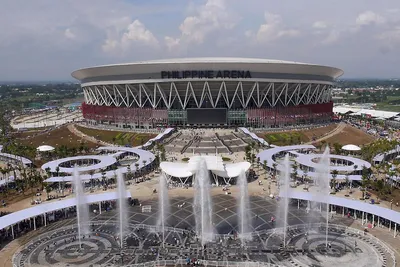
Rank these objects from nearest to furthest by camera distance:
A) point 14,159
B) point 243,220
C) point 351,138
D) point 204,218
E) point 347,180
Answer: point 243,220
point 204,218
point 347,180
point 14,159
point 351,138

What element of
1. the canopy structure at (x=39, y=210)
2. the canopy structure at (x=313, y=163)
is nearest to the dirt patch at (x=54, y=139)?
the canopy structure at (x=313, y=163)

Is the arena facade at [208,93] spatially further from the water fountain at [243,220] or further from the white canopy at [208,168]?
the water fountain at [243,220]

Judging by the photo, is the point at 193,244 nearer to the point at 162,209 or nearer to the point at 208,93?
the point at 162,209

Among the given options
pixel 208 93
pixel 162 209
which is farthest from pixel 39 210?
pixel 208 93

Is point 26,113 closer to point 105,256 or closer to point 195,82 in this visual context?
point 195,82

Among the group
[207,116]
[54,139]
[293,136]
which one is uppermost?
[207,116]

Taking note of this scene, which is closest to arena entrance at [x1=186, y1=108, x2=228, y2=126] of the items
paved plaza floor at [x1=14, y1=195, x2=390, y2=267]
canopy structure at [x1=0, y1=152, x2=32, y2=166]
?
canopy structure at [x1=0, y1=152, x2=32, y2=166]

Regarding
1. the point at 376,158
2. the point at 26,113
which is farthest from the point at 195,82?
the point at 26,113
